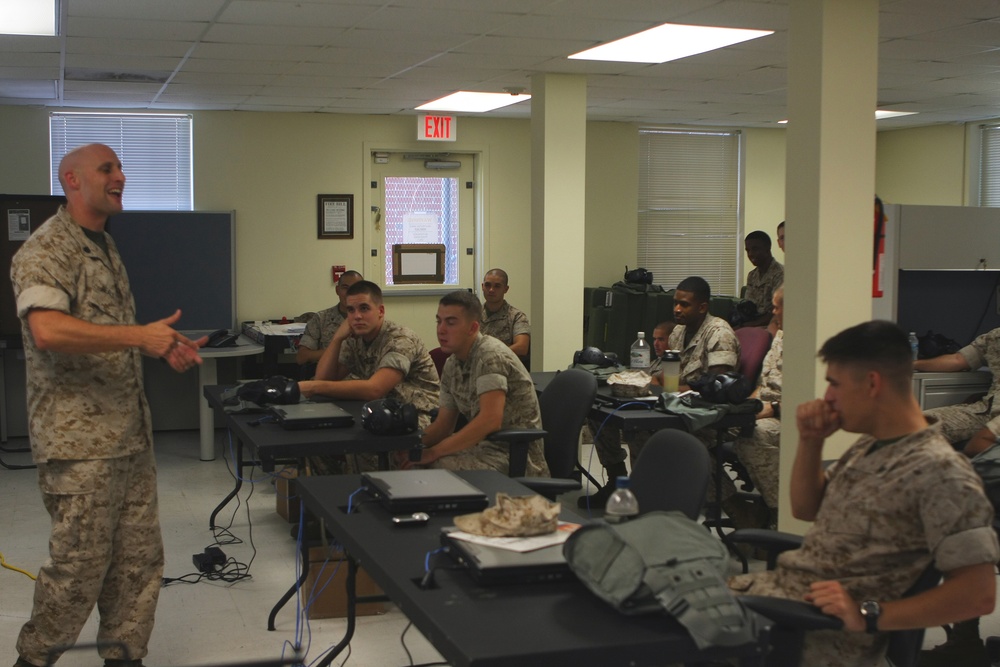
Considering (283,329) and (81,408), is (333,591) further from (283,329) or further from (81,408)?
(283,329)

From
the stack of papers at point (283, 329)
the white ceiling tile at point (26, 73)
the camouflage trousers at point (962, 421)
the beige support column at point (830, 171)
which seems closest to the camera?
the beige support column at point (830, 171)

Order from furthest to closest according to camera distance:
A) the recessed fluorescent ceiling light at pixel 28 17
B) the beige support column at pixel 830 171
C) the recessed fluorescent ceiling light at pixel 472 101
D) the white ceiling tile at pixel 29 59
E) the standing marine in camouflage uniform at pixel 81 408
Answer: the recessed fluorescent ceiling light at pixel 472 101 < the white ceiling tile at pixel 29 59 < the recessed fluorescent ceiling light at pixel 28 17 < the beige support column at pixel 830 171 < the standing marine in camouflage uniform at pixel 81 408

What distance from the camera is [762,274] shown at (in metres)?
7.74

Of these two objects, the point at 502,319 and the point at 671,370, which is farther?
the point at 502,319

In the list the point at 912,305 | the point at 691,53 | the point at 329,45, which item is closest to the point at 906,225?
the point at 912,305

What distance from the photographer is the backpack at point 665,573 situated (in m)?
1.84

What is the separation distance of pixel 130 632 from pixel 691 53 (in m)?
4.58

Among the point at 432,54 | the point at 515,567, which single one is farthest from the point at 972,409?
the point at 432,54

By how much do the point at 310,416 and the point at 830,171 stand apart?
237 cm

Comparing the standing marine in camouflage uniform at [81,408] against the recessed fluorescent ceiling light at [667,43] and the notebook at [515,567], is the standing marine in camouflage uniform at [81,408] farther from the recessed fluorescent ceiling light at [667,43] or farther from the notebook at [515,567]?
the recessed fluorescent ceiling light at [667,43]

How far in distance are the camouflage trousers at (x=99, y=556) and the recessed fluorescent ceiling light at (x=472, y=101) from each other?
4.98m

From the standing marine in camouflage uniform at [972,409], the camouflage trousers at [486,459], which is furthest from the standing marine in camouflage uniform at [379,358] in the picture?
the standing marine in camouflage uniform at [972,409]

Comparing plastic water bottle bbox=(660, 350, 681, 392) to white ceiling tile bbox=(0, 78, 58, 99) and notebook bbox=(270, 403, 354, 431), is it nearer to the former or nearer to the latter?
notebook bbox=(270, 403, 354, 431)

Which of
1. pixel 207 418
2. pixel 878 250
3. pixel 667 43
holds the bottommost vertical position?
pixel 207 418
